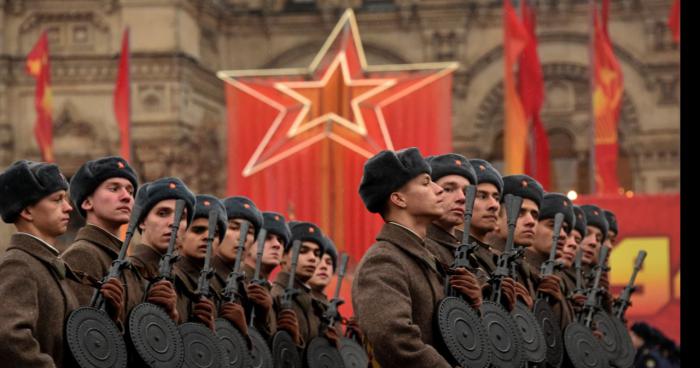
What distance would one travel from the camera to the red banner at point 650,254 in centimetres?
1850

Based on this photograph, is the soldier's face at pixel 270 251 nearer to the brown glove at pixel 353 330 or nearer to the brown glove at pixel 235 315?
the brown glove at pixel 353 330

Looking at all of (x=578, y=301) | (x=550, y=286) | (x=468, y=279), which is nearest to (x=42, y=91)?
(x=578, y=301)

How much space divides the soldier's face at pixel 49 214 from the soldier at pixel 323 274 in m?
4.78

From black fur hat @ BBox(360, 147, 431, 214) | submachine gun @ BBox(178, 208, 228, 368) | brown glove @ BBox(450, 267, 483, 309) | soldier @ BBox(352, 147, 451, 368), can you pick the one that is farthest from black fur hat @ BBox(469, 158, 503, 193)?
submachine gun @ BBox(178, 208, 228, 368)

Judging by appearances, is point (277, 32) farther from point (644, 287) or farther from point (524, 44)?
point (644, 287)

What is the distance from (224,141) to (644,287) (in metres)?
10.8

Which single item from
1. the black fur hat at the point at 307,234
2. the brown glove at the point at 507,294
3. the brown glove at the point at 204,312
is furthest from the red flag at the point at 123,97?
the brown glove at the point at 507,294

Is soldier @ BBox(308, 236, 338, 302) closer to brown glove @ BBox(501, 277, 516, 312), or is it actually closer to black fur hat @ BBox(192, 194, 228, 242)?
black fur hat @ BBox(192, 194, 228, 242)

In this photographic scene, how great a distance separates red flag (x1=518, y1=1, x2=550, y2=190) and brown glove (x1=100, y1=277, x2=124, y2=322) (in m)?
16.6

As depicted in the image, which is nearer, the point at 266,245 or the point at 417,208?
the point at 417,208

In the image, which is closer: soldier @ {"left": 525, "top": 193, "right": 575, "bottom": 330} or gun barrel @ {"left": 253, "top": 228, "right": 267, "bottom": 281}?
gun barrel @ {"left": 253, "top": 228, "right": 267, "bottom": 281}

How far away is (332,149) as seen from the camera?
20594mm

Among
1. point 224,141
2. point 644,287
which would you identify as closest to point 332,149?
point 644,287

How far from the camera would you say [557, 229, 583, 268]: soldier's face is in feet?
34.2
